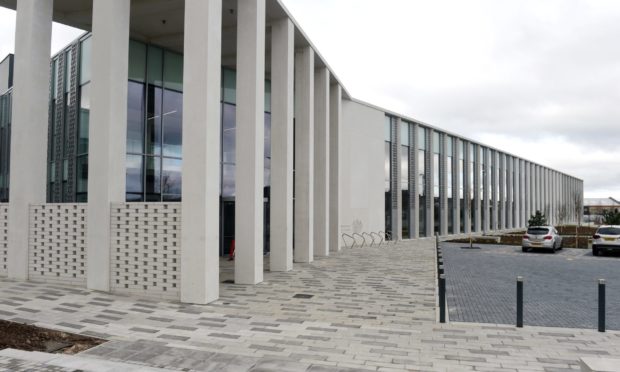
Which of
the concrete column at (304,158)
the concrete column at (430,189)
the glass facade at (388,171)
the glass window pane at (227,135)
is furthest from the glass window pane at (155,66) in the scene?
the concrete column at (430,189)

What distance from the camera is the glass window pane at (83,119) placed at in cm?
1606

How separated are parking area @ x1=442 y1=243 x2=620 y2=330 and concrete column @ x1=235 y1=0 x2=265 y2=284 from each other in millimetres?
5214

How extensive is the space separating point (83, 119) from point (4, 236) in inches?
220

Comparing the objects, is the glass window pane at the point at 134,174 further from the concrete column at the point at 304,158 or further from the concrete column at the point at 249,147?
the concrete column at the point at 304,158

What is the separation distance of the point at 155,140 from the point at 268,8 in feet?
20.8

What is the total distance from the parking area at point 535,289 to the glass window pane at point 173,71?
39.6 ft

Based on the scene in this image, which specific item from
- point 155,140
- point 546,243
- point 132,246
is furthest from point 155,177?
point 546,243

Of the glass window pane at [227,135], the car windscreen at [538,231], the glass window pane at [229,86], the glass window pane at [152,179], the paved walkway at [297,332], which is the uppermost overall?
the glass window pane at [229,86]

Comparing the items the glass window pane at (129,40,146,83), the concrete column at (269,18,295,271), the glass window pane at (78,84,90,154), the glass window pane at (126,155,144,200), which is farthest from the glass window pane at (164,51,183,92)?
the concrete column at (269,18,295,271)

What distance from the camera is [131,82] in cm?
1577

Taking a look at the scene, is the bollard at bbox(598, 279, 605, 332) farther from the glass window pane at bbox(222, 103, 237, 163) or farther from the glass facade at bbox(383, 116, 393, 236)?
the glass facade at bbox(383, 116, 393, 236)

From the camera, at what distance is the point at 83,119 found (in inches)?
639

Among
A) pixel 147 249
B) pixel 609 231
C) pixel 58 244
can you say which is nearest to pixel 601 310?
pixel 147 249

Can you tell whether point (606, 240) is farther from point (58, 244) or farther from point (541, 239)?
point (58, 244)
